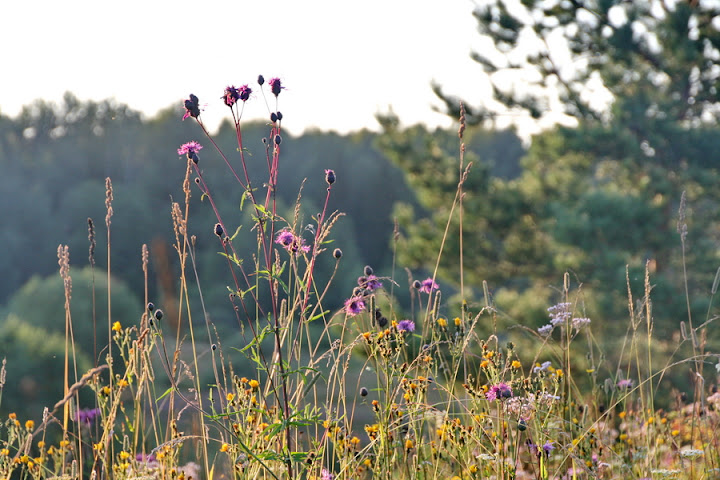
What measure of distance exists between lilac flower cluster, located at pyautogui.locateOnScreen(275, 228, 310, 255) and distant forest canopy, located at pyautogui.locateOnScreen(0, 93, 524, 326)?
58.5ft

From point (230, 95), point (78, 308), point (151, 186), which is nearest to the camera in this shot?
point (230, 95)

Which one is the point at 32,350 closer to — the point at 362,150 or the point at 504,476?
the point at 504,476

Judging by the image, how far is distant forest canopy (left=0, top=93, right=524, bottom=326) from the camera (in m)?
21.9

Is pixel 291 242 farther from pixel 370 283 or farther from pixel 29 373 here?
pixel 29 373

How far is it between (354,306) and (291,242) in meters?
0.26

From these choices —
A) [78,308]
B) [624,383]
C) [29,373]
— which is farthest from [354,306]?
[78,308]

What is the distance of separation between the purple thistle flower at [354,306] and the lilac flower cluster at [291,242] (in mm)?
182

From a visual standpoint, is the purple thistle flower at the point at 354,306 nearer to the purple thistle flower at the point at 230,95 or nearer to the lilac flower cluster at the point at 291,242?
the lilac flower cluster at the point at 291,242

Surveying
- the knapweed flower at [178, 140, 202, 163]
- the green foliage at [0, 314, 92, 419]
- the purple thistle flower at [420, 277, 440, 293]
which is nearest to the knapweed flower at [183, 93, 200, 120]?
the knapweed flower at [178, 140, 202, 163]

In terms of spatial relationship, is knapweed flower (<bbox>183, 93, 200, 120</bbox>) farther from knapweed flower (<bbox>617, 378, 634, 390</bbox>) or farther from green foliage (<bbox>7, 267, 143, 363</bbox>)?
green foliage (<bbox>7, 267, 143, 363</bbox>)

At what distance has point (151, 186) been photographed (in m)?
24.8

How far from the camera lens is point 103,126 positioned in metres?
27.0

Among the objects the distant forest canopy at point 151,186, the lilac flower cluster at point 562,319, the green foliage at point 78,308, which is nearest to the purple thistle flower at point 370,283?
the lilac flower cluster at point 562,319

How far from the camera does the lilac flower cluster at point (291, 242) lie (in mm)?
1833
